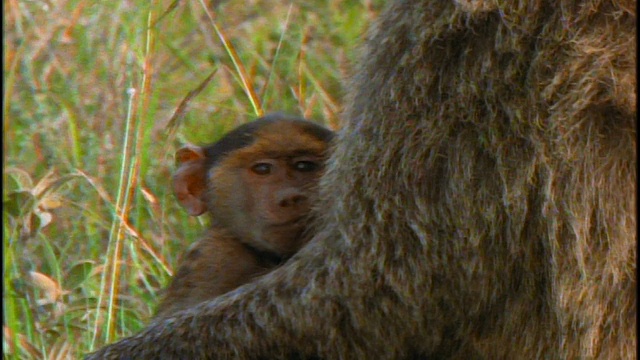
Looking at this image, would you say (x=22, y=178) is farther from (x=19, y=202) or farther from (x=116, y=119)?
(x=116, y=119)

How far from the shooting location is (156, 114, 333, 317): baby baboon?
3625mm

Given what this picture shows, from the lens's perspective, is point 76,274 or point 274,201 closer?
point 274,201

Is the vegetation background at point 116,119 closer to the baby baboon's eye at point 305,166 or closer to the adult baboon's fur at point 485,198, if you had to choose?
the baby baboon's eye at point 305,166

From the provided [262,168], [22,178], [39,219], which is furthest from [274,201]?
[22,178]

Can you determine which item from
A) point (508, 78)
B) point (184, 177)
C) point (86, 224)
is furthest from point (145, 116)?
point (508, 78)

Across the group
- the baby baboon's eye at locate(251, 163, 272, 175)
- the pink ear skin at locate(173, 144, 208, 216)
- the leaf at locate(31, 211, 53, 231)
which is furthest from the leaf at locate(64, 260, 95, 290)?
the baby baboon's eye at locate(251, 163, 272, 175)

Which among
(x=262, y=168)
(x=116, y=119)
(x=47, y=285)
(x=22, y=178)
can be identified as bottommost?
(x=47, y=285)

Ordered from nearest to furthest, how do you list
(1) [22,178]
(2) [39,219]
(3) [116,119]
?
(2) [39,219], (1) [22,178], (3) [116,119]

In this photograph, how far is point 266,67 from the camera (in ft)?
19.1

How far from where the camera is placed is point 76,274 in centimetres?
455

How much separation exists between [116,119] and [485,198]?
277 centimetres

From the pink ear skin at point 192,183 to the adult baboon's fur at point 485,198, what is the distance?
3.38 ft

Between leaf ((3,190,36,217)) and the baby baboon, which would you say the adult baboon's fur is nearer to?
the baby baboon

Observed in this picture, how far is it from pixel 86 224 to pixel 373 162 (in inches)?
87.7
